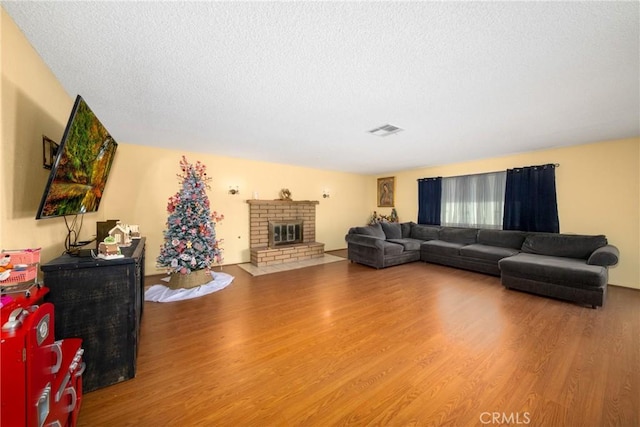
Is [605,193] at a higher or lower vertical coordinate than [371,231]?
higher

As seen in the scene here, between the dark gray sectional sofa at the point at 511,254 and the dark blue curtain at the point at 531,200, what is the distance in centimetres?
30

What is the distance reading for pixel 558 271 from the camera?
3.23m

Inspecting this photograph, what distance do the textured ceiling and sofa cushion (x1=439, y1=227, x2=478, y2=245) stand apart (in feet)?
8.69

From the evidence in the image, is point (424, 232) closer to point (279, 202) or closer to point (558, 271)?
point (558, 271)

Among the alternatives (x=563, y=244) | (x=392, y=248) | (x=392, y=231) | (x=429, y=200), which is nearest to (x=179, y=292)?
(x=392, y=248)

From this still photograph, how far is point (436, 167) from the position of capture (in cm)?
623

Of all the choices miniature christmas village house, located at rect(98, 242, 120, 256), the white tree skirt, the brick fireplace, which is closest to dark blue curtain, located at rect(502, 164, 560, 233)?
the brick fireplace

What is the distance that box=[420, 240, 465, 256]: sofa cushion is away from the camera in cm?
498

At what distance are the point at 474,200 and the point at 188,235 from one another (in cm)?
629

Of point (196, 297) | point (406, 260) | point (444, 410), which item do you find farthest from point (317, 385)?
point (406, 260)

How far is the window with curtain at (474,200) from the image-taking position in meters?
5.22

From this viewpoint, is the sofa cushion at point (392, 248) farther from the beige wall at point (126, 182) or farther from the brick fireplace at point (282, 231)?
the beige wall at point (126, 182)

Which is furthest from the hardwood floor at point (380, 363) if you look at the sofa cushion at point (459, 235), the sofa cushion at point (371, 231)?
the sofa cushion at point (371, 231)

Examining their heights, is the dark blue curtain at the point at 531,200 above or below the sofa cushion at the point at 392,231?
above
